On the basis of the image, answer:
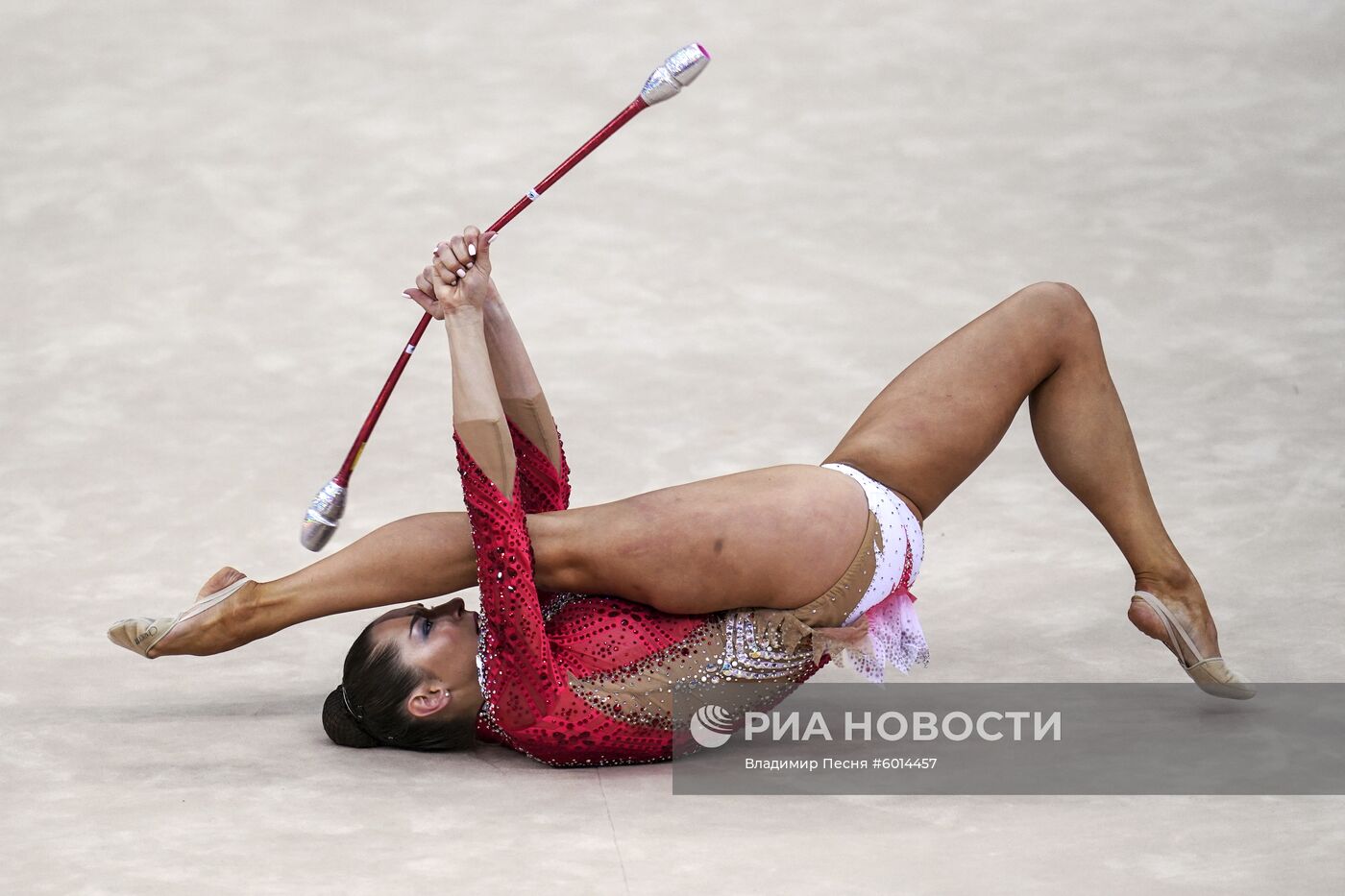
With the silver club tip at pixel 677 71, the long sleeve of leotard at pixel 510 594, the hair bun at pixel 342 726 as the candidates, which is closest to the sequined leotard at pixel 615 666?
the long sleeve of leotard at pixel 510 594

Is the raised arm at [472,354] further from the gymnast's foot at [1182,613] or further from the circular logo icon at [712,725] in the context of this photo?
the gymnast's foot at [1182,613]

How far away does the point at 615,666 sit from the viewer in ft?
9.03

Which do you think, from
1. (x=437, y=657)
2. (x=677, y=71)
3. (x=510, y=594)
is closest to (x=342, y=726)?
(x=437, y=657)

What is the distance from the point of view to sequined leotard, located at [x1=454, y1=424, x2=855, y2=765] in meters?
2.71

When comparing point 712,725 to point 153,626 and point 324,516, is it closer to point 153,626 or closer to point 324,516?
point 324,516

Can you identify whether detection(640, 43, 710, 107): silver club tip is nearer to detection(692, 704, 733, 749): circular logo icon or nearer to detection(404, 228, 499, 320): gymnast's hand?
detection(404, 228, 499, 320): gymnast's hand

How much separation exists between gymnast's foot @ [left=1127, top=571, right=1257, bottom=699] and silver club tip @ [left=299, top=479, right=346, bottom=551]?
1372mm

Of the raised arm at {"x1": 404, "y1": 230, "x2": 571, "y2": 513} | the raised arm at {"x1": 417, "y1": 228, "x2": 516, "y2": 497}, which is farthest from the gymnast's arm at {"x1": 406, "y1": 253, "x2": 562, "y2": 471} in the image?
the raised arm at {"x1": 417, "y1": 228, "x2": 516, "y2": 497}

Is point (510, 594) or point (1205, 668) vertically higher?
point (510, 594)

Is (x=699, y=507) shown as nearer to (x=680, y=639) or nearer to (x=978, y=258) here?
(x=680, y=639)

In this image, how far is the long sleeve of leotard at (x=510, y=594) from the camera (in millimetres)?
2629

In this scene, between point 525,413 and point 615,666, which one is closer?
point 615,666

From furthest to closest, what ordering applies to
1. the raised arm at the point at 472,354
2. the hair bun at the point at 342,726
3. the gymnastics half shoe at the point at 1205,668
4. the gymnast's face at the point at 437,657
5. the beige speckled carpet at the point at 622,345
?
the gymnastics half shoe at the point at 1205,668, the hair bun at the point at 342,726, the gymnast's face at the point at 437,657, the raised arm at the point at 472,354, the beige speckled carpet at the point at 622,345

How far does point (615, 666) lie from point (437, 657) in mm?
281
